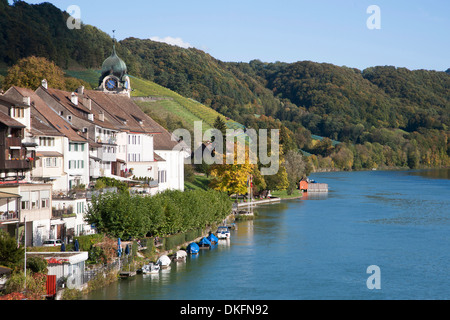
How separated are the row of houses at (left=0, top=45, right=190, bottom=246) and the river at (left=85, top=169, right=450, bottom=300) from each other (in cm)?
856

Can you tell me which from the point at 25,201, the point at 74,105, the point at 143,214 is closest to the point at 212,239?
the point at 143,214

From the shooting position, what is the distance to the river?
161ft

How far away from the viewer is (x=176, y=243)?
63531 millimetres

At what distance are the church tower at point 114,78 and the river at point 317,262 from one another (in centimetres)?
3382

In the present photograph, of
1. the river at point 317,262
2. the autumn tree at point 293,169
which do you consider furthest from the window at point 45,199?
the autumn tree at point 293,169

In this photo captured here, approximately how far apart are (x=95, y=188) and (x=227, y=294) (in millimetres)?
20545

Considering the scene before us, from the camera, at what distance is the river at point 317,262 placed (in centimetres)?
4909

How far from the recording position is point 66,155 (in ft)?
206

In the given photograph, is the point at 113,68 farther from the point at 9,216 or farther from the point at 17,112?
the point at 9,216

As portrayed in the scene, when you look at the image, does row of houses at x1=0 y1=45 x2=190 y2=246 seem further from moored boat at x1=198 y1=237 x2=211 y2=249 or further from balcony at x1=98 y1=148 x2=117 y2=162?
moored boat at x1=198 y1=237 x2=211 y2=249

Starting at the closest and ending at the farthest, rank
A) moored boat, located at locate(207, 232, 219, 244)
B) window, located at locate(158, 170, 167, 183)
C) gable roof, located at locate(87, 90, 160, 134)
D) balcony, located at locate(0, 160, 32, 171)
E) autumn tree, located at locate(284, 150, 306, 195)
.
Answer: balcony, located at locate(0, 160, 32, 171)
moored boat, located at locate(207, 232, 219, 244)
gable roof, located at locate(87, 90, 160, 134)
window, located at locate(158, 170, 167, 183)
autumn tree, located at locate(284, 150, 306, 195)

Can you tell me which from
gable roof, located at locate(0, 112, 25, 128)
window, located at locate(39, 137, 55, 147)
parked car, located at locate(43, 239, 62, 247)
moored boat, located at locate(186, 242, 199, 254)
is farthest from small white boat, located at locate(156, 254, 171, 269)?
gable roof, located at locate(0, 112, 25, 128)

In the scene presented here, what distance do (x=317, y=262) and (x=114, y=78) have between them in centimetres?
6574
